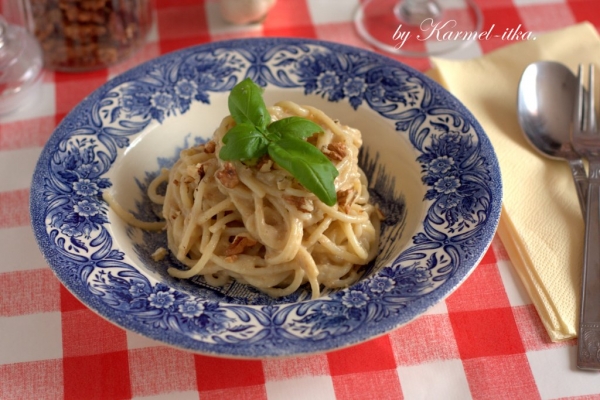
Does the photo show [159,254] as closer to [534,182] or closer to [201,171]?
[201,171]

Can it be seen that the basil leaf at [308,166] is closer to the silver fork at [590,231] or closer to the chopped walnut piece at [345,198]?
the chopped walnut piece at [345,198]

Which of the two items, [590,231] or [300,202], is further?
[590,231]

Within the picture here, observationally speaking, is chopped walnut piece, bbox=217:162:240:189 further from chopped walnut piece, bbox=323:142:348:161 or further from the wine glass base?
the wine glass base

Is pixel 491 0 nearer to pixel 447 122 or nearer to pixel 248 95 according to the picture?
pixel 447 122

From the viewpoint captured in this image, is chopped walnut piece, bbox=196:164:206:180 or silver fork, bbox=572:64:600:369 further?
chopped walnut piece, bbox=196:164:206:180

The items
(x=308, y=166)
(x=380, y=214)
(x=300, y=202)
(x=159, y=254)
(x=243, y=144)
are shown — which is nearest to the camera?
(x=308, y=166)

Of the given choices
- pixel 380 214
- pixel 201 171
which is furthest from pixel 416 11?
pixel 201 171

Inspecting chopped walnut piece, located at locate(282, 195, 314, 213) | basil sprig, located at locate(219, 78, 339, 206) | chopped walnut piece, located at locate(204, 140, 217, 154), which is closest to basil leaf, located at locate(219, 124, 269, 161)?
basil sprig, located at locate(219, 78, 339, 206)

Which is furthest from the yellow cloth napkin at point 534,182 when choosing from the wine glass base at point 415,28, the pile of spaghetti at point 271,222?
the pile of spaghetti at point 271,222
